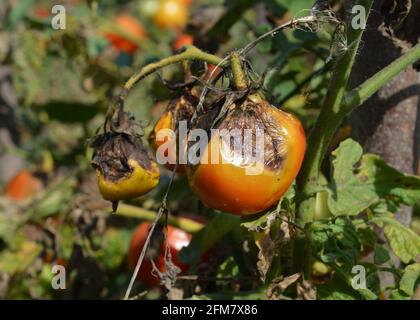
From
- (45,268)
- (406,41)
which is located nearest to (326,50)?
(406,41)

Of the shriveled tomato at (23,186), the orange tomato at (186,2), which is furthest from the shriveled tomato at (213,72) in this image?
the orange tomato at (186,2)

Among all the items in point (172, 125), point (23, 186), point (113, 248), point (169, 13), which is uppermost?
point (169, 13)

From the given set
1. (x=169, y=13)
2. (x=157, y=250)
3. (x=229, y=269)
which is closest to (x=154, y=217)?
(x=157, y=250)

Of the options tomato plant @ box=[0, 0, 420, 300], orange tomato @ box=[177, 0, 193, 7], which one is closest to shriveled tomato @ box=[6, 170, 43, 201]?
tomato plant @ box=[0, 0, 420, 300]

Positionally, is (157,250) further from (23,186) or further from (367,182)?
(23,186)

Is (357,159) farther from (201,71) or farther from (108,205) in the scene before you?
(108,205)

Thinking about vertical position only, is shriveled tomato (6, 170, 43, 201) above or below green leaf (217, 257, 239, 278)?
above

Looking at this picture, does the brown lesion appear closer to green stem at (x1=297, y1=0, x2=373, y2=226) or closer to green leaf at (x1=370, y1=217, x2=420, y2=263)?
green stem at (x1=297, y1=0, x2=373, y2=226)
